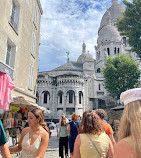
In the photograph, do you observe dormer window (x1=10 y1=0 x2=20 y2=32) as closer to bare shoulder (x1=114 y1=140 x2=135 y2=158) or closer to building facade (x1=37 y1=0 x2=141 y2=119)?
bare shoulder (x1=114 y1=140 x2=135 y2=158)

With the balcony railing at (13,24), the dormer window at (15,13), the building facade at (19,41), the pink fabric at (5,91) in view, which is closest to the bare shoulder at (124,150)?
the pink fabric at (5,91)

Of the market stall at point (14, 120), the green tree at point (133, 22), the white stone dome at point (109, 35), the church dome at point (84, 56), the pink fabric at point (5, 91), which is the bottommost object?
the market stall at point (14, 120)

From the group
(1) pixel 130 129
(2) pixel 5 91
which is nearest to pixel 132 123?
(1) pixel 130 129

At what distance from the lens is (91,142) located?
241cm

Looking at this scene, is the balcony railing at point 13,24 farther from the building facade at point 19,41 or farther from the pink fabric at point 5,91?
the pink fabric at point 5,91

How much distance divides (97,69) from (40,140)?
182 ft

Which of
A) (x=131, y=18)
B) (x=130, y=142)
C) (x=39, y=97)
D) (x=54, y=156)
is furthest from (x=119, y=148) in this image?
(x=39, y=97)

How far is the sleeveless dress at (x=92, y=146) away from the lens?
7.67 feet

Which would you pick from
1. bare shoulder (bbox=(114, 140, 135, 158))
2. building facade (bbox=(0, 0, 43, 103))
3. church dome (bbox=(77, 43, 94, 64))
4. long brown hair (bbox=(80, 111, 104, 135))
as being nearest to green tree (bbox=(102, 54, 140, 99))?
building facade (bbox=(0, 0, 43, 103))

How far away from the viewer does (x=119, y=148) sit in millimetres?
1339

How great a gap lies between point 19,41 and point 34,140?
345 inches

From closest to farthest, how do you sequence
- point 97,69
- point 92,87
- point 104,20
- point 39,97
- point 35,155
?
point 35,155
point 39,97
point 92,87
point 97,69
point 104,20

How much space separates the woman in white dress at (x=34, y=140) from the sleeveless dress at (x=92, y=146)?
28.8 inches

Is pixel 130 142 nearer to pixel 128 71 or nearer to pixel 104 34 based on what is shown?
pixel 128 71
